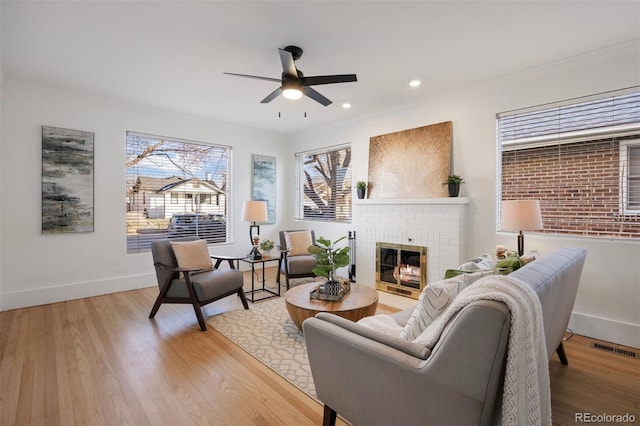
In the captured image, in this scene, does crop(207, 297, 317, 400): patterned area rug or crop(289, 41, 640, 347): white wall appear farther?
crop(289, 41, 640, 347): white wall

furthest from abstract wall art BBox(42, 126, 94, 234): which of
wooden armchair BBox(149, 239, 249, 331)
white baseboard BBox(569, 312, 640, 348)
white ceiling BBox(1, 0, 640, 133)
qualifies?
white baseboard BBox(569, 312, 640, 348)

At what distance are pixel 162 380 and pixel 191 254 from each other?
1.55 meters

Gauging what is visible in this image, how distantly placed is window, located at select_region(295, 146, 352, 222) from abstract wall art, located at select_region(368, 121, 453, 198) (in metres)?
0.67

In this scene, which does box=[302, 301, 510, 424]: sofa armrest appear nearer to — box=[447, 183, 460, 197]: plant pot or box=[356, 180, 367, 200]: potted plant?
box=[447, 183, 460, 197]: plant pot

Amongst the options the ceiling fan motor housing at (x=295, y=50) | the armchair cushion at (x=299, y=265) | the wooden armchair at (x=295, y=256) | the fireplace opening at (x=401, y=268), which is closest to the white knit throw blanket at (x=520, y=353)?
the ceiling fan motor housing at (x=295, y=50)

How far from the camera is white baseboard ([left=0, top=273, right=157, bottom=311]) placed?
143 inches

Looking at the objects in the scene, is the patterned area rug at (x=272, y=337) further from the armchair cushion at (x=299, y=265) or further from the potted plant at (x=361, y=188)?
the potted plant at (x=361, y=188)

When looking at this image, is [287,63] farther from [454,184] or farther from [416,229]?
[416,229]

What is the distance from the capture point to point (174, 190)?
4.94 metres

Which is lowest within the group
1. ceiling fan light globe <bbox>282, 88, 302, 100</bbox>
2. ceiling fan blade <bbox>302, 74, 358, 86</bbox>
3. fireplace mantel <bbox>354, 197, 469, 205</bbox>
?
fireplace mantel <bbox>354, 197, 469, 205</bbox>

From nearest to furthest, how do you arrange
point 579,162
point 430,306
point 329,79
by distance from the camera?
1. point 430,306
2. point 329,79
3. point 579,162

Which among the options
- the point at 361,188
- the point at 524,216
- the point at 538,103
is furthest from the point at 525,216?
the point at 361,188

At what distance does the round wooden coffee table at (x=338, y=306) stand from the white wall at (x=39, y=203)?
293cm

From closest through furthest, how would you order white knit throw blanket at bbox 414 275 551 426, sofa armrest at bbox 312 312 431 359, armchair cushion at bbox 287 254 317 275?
1. white knit throw blanket at bbox 414 275 551 426
2. sofa armrest at bbox 312 312 431 359
3. armchair cushion at bbox 287 254 317 275
